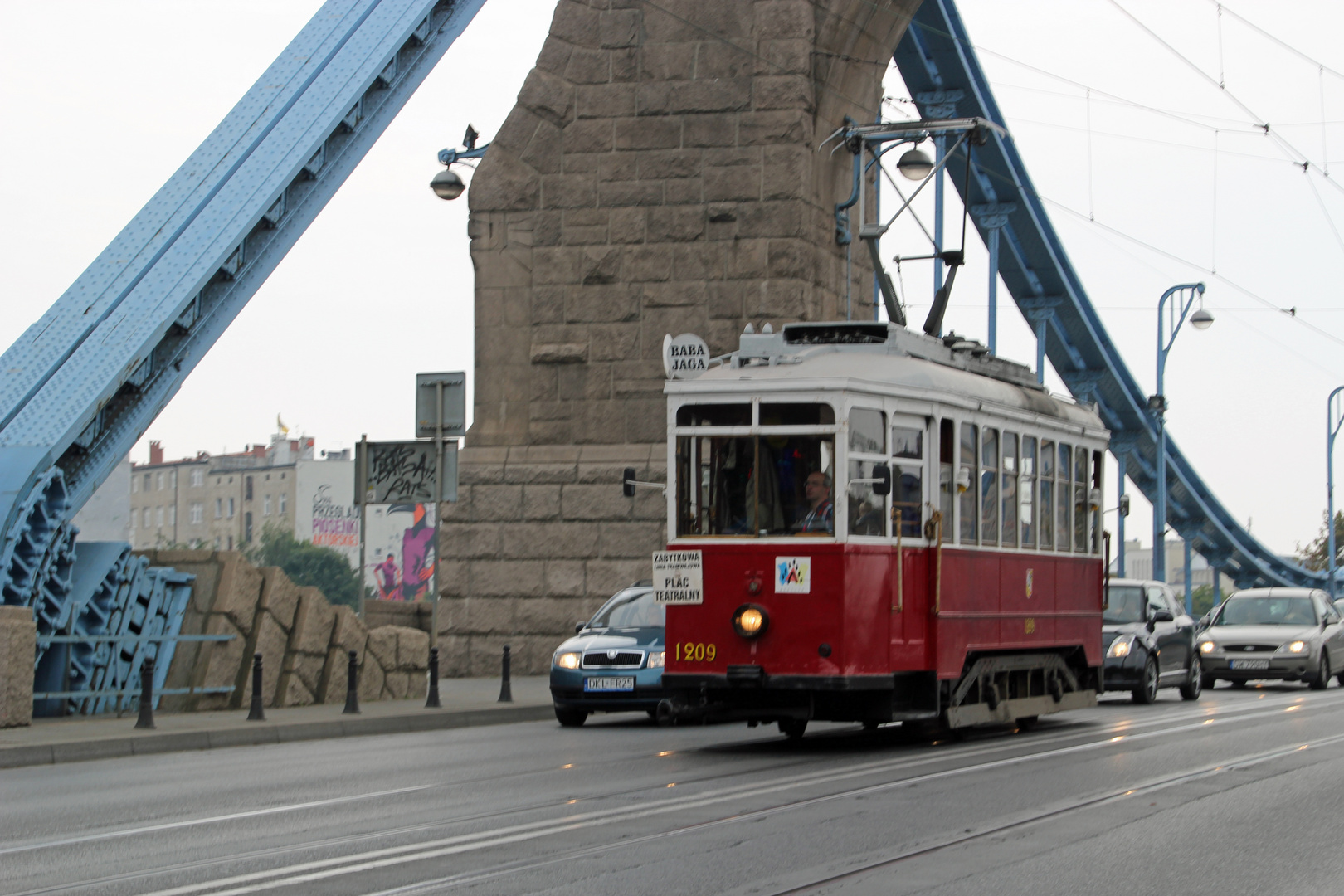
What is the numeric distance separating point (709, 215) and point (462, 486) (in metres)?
5.05

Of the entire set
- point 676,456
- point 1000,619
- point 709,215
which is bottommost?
point 1000,619

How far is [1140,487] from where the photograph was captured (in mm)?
62562

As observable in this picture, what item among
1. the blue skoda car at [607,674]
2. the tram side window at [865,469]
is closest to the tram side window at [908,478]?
the tram side window at [865,469]

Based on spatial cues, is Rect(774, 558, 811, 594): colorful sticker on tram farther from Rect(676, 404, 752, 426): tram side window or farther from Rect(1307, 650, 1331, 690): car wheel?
Rect(1307, 650, 1331, 690): car wheel

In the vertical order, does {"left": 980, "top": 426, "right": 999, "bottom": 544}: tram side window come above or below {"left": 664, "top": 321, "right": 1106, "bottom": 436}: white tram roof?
below

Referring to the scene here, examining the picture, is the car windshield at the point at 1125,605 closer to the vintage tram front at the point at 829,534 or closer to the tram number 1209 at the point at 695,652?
the vintage tram front at the point at 829,534

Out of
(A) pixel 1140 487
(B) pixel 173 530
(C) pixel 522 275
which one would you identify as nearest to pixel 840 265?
(C) pixel 522 275

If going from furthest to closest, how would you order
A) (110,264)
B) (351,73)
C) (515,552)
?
(515,552)
(351,73)
(110,264)

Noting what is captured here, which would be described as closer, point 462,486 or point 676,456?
point 676,456

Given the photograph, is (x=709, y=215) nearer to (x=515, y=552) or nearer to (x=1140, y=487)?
(x=515, y=552)

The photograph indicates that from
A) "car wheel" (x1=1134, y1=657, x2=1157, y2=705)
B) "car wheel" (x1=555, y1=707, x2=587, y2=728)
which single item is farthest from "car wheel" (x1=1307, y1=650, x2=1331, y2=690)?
"car wheel" (x1=555, y1=707, x2=587, y2=728)

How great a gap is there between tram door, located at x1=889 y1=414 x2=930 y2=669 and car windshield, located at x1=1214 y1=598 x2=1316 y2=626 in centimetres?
1353

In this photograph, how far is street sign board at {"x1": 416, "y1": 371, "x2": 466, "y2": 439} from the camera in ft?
59.5

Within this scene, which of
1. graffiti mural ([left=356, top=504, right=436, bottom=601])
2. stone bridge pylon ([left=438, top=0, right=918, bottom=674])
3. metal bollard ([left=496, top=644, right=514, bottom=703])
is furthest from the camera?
graffiti mural ([left=356, top=504, right=436, bottom=601])
